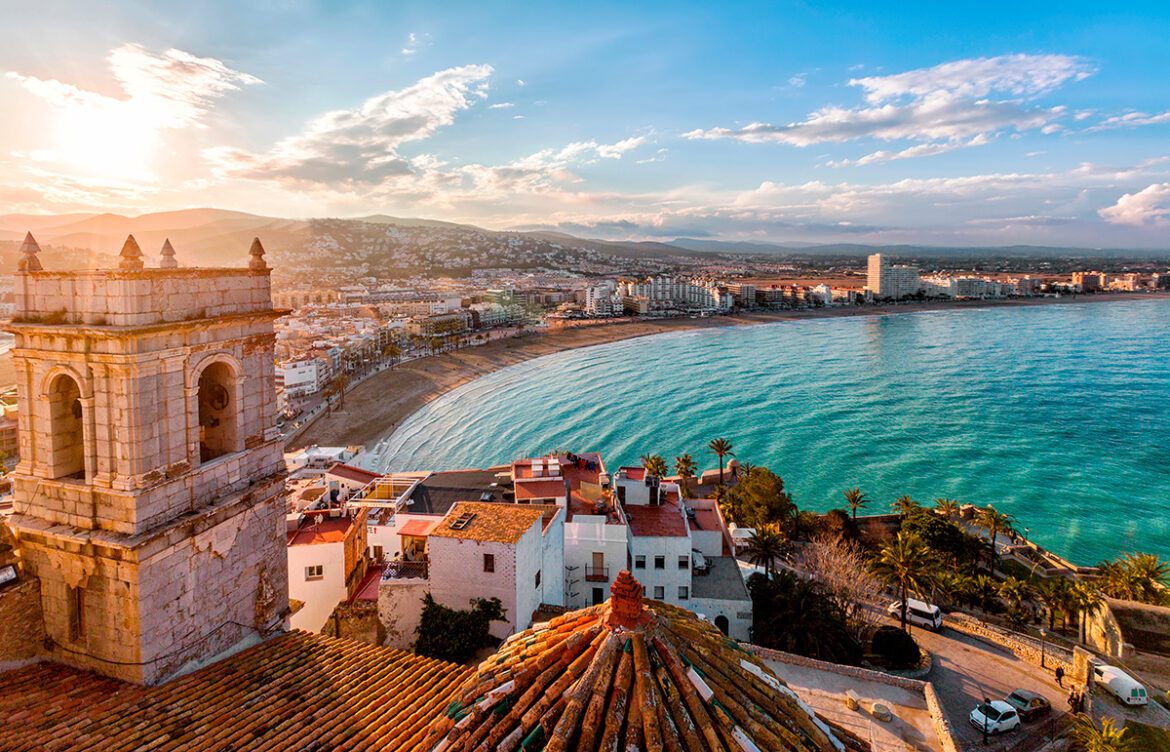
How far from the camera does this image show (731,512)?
32.9m

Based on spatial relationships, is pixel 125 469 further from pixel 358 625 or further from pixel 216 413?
pixel 358 625

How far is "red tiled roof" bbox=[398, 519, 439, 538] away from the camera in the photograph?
19109 mm

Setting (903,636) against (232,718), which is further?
(903,636)

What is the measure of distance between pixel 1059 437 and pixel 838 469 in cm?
2209

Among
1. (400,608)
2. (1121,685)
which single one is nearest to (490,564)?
(400,608)

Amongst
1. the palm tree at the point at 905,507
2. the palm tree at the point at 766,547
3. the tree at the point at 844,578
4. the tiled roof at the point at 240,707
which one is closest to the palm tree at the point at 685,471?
the tree at the point at 844,578

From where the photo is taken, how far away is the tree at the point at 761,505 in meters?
31.2

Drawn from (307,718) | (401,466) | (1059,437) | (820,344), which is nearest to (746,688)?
(307,718)

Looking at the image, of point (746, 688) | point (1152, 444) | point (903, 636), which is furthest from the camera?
point (1152, 444)

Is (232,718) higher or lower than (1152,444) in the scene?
higher

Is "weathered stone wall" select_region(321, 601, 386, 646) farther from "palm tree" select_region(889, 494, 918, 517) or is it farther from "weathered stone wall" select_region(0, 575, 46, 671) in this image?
"palm tree" select_region(889, 494, 918, 517)

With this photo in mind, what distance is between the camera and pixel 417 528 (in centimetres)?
1969

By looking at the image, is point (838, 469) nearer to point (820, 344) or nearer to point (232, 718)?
point (232, 718)

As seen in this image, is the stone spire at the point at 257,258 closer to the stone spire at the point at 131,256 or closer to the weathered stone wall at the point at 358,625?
the stone spire at the point at 131,256
